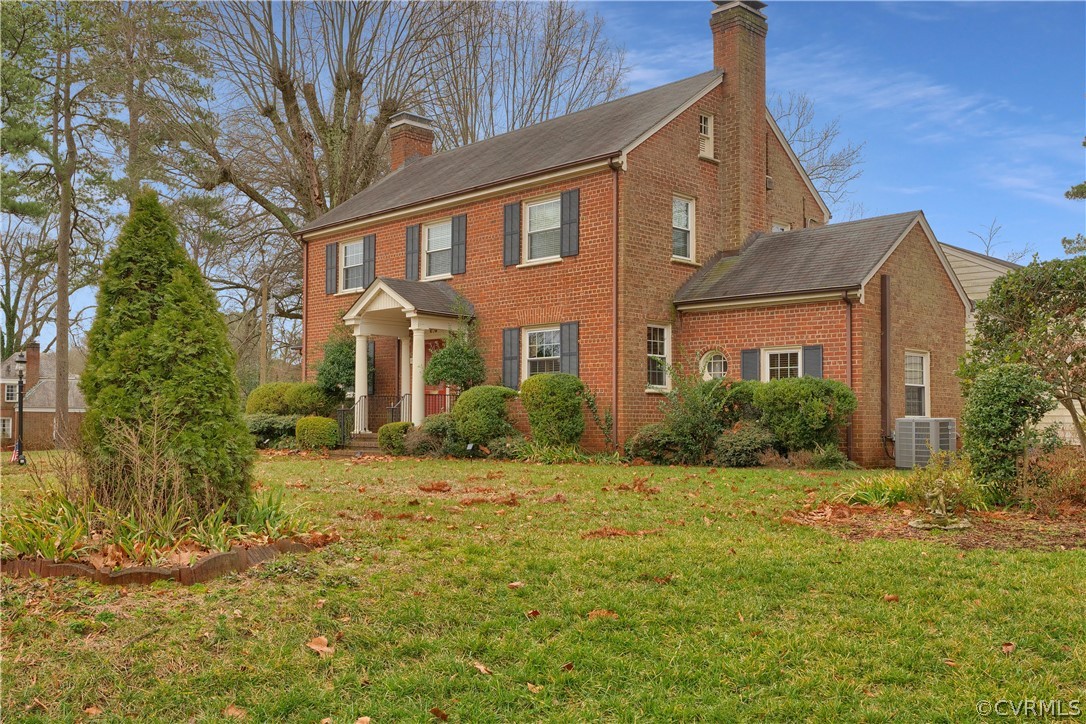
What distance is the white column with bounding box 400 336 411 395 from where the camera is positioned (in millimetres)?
21594

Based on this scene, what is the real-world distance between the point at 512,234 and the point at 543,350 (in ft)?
8.66

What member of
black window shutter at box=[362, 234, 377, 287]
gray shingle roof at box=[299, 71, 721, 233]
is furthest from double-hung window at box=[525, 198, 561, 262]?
black window shutter at box=[362, 234, 377, 287]

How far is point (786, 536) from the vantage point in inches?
A: 286

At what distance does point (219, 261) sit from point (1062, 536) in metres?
28.7

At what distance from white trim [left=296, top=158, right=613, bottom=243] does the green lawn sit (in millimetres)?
11635

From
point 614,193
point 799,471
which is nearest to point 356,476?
point 799,471

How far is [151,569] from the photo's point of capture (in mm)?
5391

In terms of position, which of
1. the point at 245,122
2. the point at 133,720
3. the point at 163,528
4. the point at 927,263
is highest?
the point at 245,122

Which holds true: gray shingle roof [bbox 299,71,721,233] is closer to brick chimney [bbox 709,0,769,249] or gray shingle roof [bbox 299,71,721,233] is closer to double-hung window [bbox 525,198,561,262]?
brick chimney [bbox 709,0,769,249]

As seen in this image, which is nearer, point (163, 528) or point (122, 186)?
point (163, 528)

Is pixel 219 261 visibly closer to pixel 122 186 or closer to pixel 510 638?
pixel 122 186

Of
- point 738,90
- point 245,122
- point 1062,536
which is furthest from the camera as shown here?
point 245,122

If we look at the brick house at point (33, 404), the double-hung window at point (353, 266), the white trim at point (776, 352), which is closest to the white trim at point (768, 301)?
the white trim at point (776, 352)

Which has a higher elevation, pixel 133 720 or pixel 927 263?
pixel 927 263
